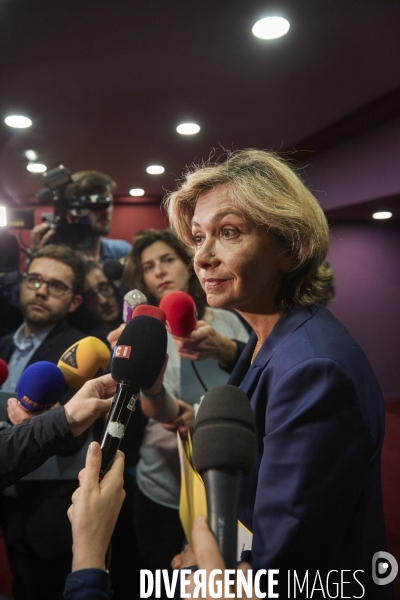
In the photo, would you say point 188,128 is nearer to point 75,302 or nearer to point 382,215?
point 75,302

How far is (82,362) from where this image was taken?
44.6 inches

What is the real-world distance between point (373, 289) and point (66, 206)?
13.1 feet

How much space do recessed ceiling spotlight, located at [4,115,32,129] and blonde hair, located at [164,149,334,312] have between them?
266cm

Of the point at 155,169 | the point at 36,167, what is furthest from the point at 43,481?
the point at 36,167

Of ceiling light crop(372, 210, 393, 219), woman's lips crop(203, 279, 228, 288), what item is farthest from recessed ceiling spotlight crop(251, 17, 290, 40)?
ceiling light crop(372, 210, 393, 219)

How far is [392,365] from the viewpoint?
4.65 metres

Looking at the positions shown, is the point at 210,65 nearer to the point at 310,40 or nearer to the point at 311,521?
the point at 310,40

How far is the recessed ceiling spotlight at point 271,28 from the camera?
1.95m

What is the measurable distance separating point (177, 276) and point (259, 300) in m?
0.99

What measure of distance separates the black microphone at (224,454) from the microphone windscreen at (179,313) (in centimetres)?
68

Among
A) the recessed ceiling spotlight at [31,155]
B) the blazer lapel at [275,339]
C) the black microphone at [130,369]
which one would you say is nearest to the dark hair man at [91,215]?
the black microphone at [130,369]

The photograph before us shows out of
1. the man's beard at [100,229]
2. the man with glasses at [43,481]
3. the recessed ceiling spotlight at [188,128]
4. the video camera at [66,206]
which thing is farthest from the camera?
the recessed ceiling spotlight at [188,128]

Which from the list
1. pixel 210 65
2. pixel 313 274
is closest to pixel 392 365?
pixel 210 65

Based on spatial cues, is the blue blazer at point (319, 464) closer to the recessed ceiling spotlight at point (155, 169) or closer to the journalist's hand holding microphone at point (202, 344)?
the journalist's hand holding microphone at point (202, 344)
